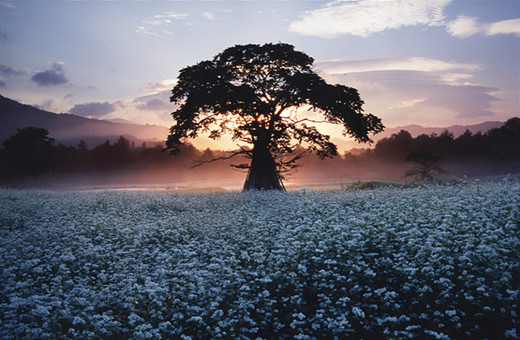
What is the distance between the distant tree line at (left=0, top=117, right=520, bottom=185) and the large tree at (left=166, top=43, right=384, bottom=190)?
→ 33497 mm

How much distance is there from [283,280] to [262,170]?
20.7m

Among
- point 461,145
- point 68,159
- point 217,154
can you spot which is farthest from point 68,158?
point 461,145

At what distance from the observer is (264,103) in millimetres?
28188

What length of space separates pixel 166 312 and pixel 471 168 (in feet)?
241

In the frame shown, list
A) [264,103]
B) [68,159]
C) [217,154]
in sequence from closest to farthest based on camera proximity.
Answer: [264,103], [217,154], [68,159]

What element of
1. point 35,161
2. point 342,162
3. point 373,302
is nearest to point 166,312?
point 373,302

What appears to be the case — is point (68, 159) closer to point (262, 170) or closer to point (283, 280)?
point (262, 170)

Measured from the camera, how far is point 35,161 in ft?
193

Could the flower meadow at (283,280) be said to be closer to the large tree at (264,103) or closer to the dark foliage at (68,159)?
the large tree at (264,103)

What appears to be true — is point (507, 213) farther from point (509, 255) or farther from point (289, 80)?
point (289, 80)

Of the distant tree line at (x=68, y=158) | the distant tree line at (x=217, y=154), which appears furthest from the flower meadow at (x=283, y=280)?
the distant tree line at (x=217, y=154)

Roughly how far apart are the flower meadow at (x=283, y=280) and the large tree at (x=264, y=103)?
40.7ft

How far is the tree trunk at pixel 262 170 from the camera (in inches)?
1166

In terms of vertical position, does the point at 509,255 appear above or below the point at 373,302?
above
